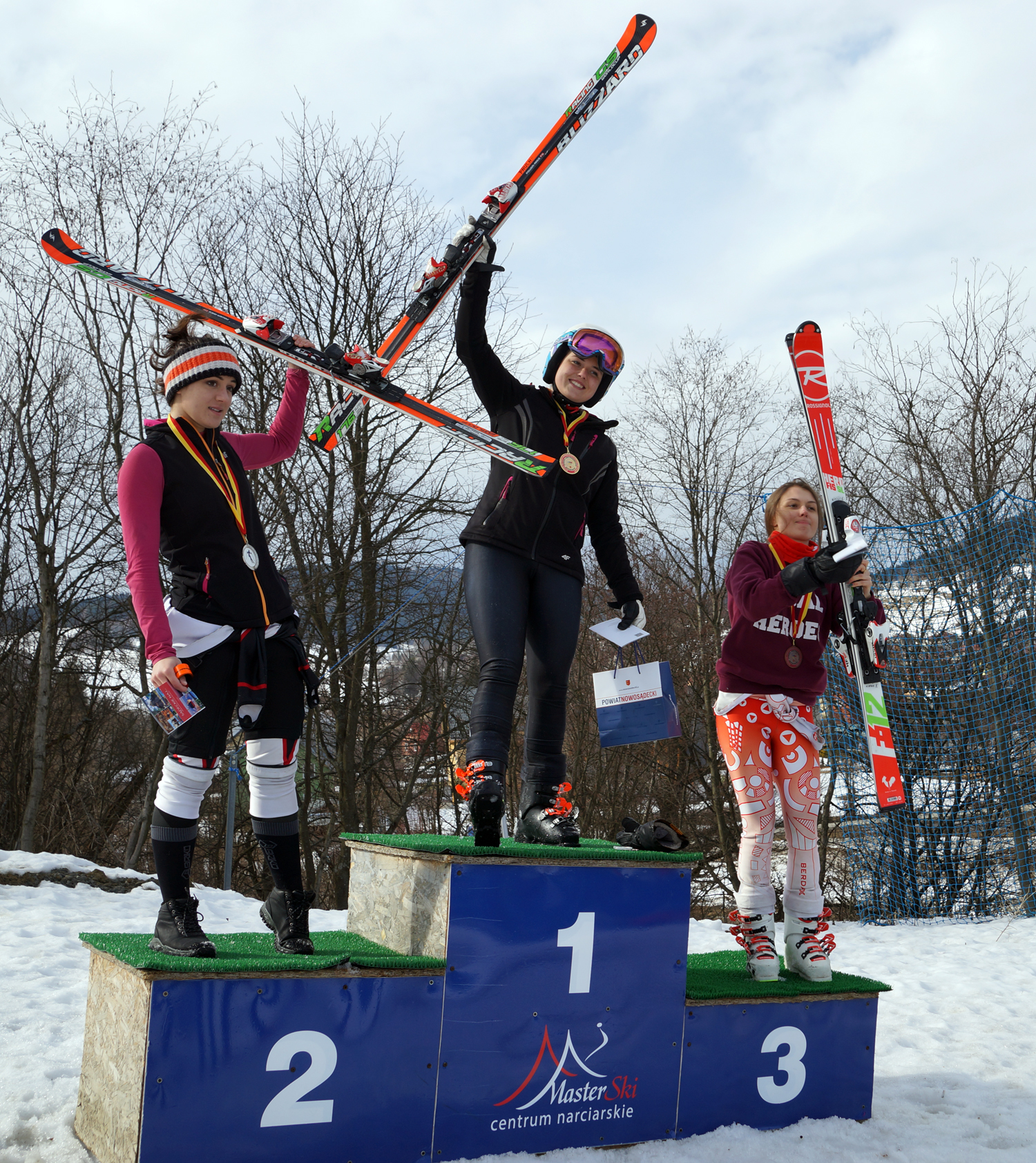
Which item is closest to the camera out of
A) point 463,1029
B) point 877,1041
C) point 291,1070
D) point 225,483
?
→ point 291,1070

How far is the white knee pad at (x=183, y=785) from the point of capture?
86.3 inches

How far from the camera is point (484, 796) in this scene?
2498mm

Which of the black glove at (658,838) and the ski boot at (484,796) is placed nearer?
the ski boot at (484,796)

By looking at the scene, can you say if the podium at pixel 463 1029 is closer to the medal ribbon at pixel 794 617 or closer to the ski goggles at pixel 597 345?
the medal ribbon at pixel 794 617

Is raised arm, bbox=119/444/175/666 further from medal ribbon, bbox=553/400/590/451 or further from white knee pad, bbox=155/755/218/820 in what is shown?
medal ribbon, bbox=553/400/590/451

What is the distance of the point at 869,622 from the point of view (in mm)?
3131

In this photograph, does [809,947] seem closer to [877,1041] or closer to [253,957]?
[877,1041]

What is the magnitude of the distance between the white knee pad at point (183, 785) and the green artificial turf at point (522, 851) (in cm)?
59

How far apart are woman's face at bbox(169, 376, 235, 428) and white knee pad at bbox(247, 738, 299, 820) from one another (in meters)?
0.87

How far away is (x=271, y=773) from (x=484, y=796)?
59 centimetres

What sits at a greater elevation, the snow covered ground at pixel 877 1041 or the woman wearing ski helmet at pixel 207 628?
the woman wearing ski helmet at pixel 207 628

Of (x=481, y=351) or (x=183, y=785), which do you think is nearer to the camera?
(x=183, y=785)

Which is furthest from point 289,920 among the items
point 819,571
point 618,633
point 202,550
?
point 819,571

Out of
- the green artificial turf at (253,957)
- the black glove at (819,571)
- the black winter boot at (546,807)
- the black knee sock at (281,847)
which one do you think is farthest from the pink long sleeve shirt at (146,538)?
the black glove at (819,571)
